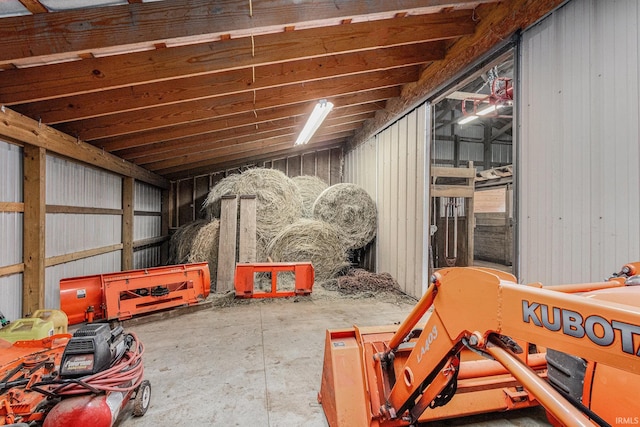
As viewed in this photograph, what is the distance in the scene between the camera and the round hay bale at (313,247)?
5.42 meters

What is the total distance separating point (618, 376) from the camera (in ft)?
3.39

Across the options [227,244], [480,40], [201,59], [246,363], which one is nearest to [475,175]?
[480,40]

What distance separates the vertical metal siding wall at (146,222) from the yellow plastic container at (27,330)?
Result: 13.2 ft

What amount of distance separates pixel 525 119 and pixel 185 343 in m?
4.02

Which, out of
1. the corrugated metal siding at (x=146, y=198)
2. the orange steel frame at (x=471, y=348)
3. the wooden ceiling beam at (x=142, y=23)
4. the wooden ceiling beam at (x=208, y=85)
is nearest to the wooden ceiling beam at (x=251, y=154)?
the corrugated metal siding at (x=146, y=198)

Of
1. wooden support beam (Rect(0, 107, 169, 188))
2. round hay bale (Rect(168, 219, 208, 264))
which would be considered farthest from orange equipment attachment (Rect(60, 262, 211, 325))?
round hay bale (Rect(168, 219, 208, 264))

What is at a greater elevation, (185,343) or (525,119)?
(525,119)

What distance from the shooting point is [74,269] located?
4293 millimetres

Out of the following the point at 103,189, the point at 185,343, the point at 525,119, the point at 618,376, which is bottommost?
the point at 185,343

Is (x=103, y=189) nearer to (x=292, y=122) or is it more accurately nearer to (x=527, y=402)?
(x=292, y=122)

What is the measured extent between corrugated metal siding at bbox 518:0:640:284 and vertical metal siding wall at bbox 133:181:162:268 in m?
6.75

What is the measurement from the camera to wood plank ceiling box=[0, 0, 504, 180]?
6.91ft

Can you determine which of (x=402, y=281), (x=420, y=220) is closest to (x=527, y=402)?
(x=420, y=220)

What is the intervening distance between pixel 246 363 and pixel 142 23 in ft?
9.21
